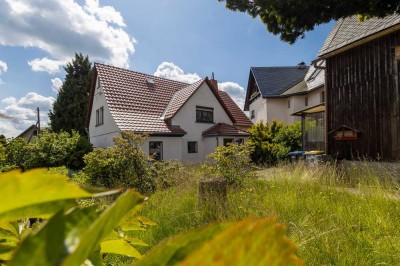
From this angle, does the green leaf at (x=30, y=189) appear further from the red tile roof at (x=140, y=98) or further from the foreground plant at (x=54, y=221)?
the red tile roof at (x=140, y=98)

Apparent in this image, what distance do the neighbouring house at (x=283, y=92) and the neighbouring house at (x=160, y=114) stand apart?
16.8ft

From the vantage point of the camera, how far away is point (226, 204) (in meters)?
4.34

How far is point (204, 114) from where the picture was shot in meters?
19.3

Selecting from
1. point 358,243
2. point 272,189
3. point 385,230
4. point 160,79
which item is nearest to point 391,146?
point 272,189

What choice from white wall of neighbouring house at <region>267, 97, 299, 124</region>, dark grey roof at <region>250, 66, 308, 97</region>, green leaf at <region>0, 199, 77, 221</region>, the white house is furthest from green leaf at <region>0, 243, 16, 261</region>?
dark grey roof at <region>250, 66, 308, 97</region>

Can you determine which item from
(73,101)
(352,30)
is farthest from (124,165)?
(73,101)

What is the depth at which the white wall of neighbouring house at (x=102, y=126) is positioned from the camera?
1623 cm

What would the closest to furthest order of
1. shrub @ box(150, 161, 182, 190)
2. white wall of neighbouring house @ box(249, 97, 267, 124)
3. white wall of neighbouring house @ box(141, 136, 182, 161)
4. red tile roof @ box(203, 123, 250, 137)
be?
shrub @ box(150, 161, 182, 190), white wall of neighbouring house @ box(141, 136, 182, 161), red tile roof @ box(203, 123, 250, 137), white wall of neighbouring house @ box(249, 97, 267, 124)

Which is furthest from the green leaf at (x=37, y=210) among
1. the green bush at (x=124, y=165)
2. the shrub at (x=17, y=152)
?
the shrub at (x=17, y=152)

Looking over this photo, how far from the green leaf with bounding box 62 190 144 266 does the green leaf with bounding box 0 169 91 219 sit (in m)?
0.03

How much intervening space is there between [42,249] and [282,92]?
2603 centimetres

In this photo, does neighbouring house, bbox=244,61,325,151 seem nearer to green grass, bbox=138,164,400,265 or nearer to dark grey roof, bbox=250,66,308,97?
dark grey roof, bbox=250,66,308,97

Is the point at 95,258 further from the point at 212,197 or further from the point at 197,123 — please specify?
the point at 197,123

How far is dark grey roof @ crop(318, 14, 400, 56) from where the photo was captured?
349 inches
